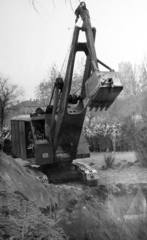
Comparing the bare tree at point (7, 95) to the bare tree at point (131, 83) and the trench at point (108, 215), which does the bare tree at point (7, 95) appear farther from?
the bare tree at point (131, 83)

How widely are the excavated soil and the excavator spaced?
1.51 metres

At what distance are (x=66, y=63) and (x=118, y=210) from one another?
112 inches

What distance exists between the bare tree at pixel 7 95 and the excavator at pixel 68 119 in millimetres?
858

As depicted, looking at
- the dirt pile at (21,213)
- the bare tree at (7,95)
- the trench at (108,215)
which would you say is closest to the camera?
the dirt pile at (21,213)

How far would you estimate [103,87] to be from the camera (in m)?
4.10

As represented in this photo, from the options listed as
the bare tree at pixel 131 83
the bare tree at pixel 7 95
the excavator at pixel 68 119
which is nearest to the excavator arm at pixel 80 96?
the excavator at pixel 68 119

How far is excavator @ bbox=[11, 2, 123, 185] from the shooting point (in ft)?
14.2

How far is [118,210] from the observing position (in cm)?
372

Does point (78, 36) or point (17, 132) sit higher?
point (78, 36)

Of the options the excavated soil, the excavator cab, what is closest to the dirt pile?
the excavated soil

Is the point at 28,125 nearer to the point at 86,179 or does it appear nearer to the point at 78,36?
the point at 86,179

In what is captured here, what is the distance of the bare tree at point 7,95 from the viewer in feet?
15.4

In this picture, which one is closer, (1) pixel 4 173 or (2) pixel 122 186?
(1) pixel 4 173

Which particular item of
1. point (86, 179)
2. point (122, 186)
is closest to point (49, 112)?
point (86, 179)
